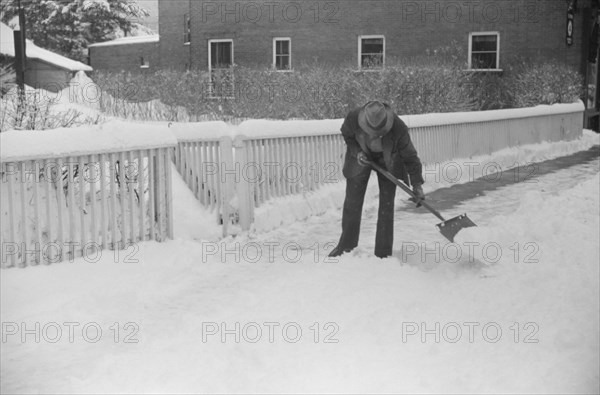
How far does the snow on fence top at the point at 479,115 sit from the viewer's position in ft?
42.9

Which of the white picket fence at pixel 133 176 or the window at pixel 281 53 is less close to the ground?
the window at pixel 281 53

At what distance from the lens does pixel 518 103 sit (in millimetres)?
24203

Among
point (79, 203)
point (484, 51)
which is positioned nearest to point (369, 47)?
point (484, 51)

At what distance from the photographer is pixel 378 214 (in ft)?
24.6

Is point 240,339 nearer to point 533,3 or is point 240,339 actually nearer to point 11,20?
point 533,3

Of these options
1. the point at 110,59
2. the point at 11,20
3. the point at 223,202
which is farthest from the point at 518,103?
the point at 11,20

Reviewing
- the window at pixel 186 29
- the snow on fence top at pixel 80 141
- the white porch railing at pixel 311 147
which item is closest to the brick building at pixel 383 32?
the window at pixel 186 29

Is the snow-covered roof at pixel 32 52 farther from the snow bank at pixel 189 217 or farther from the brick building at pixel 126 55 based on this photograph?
the snow bank at pixel 189 217

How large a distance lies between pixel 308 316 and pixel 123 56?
3692cm

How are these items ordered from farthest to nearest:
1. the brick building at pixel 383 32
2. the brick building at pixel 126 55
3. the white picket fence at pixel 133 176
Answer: the brick building at pixel 126 55, the brick building at pixel 383 32, the white picket fence at pixel 133 176

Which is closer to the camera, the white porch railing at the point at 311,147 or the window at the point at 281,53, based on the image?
the white porch railing at the point at 311,147

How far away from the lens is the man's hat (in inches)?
272

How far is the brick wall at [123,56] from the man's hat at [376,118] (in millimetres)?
31792

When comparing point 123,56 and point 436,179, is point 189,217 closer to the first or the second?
point 436,179
